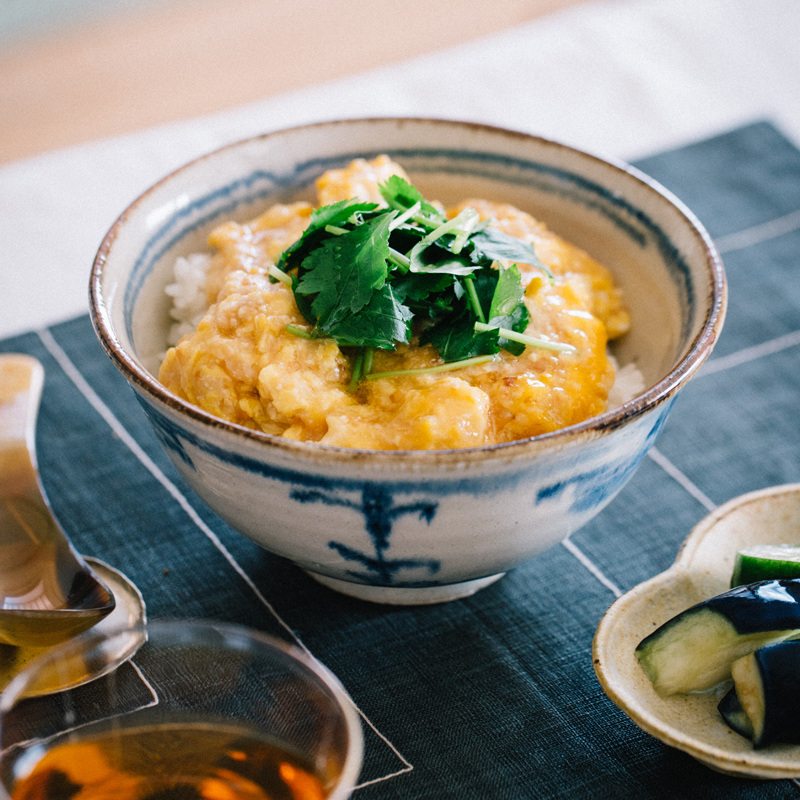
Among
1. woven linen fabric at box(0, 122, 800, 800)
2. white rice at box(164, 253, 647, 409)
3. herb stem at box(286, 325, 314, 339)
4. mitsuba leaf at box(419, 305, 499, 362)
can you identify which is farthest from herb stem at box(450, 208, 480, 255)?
woven linen fabric at box(0, 122, 800, 800)

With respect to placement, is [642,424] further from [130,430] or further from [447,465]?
[130,430]

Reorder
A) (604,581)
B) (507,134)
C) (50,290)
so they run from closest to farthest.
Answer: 1. (604,581)
2. (507,134)
3. (50,290)

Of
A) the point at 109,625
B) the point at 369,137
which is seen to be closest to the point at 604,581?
the point at 109,625

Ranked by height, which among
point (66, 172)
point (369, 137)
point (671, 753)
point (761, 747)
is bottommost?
point (671, 753)

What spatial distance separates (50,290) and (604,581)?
1853 mm

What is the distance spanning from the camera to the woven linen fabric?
1551mm

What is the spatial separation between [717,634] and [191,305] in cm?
125

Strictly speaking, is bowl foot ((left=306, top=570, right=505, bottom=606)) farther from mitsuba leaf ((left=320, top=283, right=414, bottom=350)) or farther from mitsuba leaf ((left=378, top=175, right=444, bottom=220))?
mitsuba leaf ((left=378, top=175, right=444, bottom=220))

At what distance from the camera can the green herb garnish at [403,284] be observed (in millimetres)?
1639

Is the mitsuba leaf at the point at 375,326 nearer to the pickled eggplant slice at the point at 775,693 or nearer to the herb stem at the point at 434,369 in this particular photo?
the herb stem at the point at 434,369

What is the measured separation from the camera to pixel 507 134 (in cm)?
214

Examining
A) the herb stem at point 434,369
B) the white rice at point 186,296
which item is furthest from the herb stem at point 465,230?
the white rice at point 186,296

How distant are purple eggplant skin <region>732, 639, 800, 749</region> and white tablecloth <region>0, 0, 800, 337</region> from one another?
6.97ft

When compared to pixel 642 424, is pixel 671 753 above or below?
below
